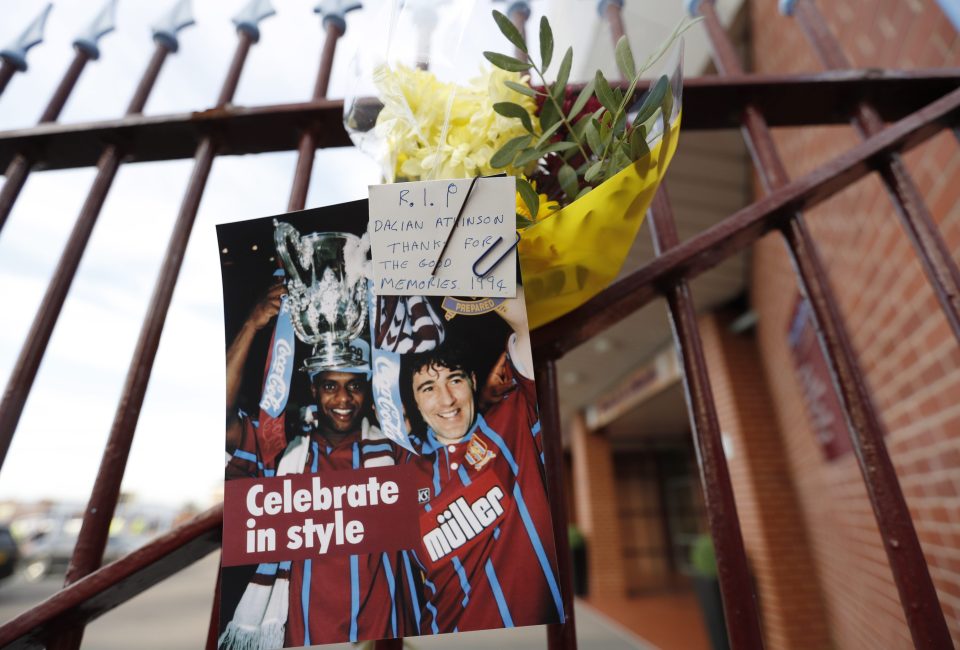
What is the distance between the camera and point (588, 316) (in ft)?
2.03

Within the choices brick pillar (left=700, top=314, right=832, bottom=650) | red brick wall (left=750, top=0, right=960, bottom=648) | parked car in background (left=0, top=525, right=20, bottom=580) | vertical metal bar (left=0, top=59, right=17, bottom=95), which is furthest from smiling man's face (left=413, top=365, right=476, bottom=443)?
parked car in background (left=0, top=525, right=20, bottom=580)

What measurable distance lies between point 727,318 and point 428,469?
4.24 meters

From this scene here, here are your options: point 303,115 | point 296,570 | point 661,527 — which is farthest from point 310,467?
point 661,527

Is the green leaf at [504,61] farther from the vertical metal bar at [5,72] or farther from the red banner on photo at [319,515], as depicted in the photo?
the vertical metal bar at [5,72]

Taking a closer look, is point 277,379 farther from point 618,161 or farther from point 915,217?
point 915,217

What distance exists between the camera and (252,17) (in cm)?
89

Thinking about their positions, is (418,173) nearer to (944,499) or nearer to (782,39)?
(944,499)

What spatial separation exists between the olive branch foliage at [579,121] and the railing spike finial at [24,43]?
88 cm

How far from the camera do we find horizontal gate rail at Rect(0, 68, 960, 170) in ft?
2.47

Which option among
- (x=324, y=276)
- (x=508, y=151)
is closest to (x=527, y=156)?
(x=508, y=151)

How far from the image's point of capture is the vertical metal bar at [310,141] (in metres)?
0.69

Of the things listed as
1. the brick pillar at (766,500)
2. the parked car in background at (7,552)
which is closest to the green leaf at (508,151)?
the brick pillar at (766,500)

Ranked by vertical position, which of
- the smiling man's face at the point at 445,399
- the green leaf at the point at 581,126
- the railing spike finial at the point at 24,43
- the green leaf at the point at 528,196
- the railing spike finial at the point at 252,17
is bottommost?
the smiling man's face at the point at 445,399

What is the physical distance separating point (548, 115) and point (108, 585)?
2.18 ft
